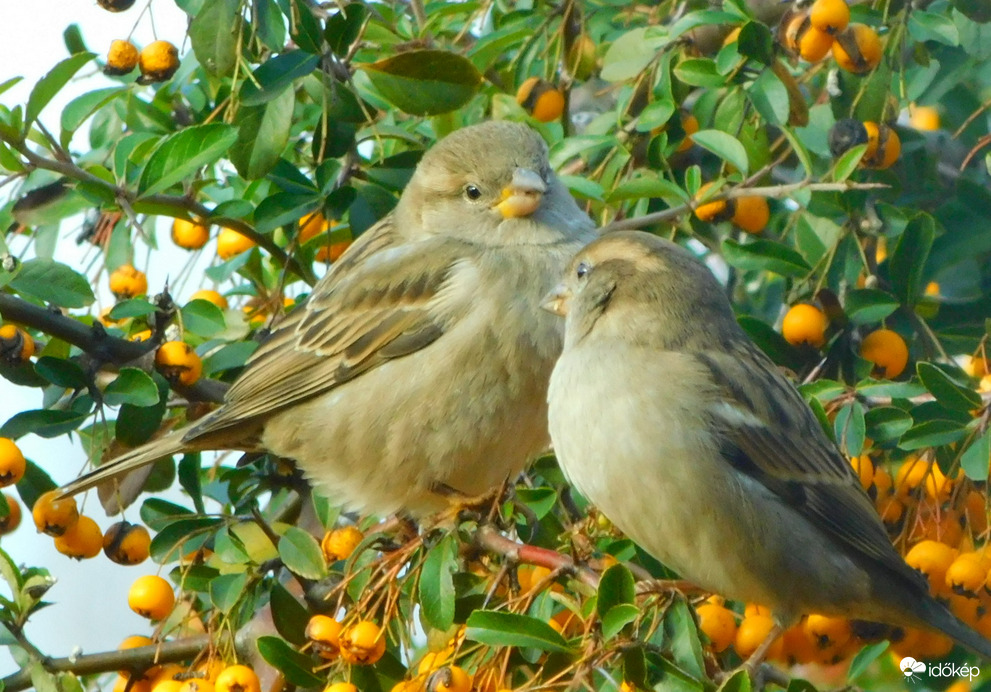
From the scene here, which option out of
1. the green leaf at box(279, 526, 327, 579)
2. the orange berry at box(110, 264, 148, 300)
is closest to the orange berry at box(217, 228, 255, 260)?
the orange berry at box(110, 264, 148, 300)

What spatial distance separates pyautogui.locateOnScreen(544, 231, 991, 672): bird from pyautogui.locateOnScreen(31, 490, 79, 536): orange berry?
109 centimetres

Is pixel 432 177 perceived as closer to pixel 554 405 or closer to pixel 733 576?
pixel 554 405

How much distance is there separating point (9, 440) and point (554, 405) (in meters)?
1.18

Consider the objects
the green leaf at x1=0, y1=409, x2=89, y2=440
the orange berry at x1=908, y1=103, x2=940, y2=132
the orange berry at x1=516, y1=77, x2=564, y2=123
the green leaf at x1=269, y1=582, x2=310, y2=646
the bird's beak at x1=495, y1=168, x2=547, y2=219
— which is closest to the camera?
the green leaf at x1=269, y1=582, x2=310, y2=646

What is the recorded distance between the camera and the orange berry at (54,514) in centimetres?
282

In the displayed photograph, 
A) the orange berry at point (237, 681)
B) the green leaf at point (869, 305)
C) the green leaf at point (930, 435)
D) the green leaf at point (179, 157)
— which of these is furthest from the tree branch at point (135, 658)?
the green leaf at point (869, 305)

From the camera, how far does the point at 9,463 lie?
8.84 feet

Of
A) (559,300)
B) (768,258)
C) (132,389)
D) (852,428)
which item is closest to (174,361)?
(132,389)

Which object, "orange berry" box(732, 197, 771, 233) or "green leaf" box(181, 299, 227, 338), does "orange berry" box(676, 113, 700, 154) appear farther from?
"green leaf" box(181, 299, 227, 338)

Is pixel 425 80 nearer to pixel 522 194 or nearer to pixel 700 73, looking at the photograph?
pixel 522 194

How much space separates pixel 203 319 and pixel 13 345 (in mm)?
460

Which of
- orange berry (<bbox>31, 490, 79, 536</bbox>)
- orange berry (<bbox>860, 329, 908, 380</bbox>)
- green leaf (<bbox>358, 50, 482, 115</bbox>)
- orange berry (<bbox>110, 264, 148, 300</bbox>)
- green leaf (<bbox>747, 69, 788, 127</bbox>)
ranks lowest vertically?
orange berry (<bbox>860, 329, 908, 380</bbox>)

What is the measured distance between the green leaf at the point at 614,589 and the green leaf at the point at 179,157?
1316mm

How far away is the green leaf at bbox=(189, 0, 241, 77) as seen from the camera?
8.98 ft
